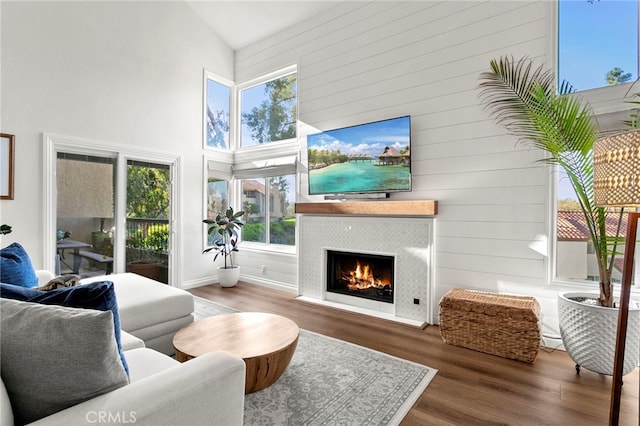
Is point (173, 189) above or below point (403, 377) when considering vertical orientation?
above

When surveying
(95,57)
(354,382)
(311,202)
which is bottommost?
(354,382)

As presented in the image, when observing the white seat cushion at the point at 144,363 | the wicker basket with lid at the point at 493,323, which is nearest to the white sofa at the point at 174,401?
the white seat cushion at the point at 144,363

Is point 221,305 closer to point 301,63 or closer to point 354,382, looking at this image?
point 354,382

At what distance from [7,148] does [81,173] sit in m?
Result: 0.68

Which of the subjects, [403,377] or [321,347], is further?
[321,347]

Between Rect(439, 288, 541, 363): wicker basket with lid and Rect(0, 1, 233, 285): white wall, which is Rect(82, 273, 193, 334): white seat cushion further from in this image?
Rect(439, 288, 541, 363): wicker basket with lid

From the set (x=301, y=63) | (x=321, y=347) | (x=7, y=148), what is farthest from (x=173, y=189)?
(x=321, y=347)

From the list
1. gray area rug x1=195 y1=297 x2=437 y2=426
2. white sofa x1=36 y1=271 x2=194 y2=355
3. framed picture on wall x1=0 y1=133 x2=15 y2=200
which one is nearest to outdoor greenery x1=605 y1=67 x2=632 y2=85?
gray area rug x1=195 y1=297 x2=437 y2=426

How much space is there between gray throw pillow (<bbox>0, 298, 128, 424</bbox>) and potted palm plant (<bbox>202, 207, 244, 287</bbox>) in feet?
12.5

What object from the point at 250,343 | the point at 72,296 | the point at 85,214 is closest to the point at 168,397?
the point at 72,296

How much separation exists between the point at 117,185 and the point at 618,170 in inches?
184

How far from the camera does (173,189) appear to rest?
465cm

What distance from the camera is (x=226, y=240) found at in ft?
16.8

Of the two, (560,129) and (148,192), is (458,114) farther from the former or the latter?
(148,192)
